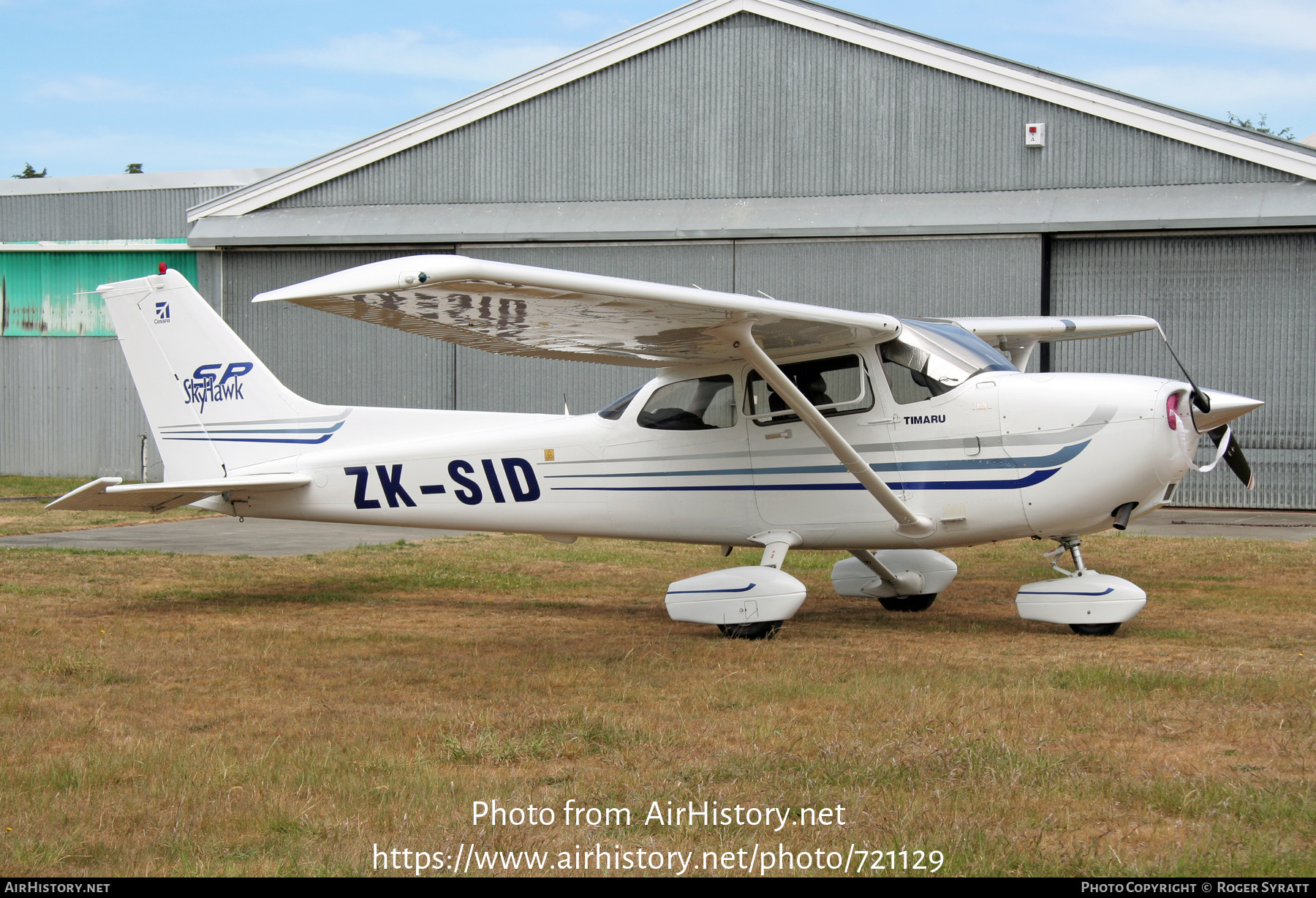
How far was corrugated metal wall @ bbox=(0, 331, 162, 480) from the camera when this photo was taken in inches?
976

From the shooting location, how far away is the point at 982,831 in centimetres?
369

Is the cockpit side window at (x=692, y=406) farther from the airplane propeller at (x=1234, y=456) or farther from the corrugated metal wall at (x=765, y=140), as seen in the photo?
the corrugated metal wall at (x=765, y=140)

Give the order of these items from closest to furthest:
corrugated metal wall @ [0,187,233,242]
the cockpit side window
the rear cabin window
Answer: the rear cabin window < the cockpit side window < corrugated metal wall @ [0,187,233,242]

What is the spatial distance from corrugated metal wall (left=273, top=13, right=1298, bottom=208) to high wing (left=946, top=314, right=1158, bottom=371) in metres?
9.54

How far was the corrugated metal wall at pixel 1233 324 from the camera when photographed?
18.8 metres

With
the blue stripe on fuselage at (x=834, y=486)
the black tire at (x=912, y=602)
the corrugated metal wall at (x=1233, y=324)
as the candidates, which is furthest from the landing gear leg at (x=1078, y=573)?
the corrugated metal wall at (x=1233, y=324)

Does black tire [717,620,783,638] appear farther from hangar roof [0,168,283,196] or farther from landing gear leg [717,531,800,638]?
hangar roof [0,168,283,196]

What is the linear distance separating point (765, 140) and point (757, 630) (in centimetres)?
1484

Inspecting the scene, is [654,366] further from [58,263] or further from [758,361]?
[58,263]

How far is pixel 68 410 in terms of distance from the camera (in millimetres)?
25297

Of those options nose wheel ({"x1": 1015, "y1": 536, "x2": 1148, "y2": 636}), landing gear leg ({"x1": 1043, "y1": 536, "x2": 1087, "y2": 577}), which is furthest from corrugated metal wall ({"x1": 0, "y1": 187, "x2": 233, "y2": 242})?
nose wheel ({"x1": 1015, "y1": 536, "x2": 1148, "y2": 636})

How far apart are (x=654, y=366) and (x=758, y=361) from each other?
166 cm

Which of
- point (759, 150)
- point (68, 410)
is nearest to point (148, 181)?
point (68, 410)

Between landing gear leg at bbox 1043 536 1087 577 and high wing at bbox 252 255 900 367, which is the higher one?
high wing at bbox 252 255 900 367
